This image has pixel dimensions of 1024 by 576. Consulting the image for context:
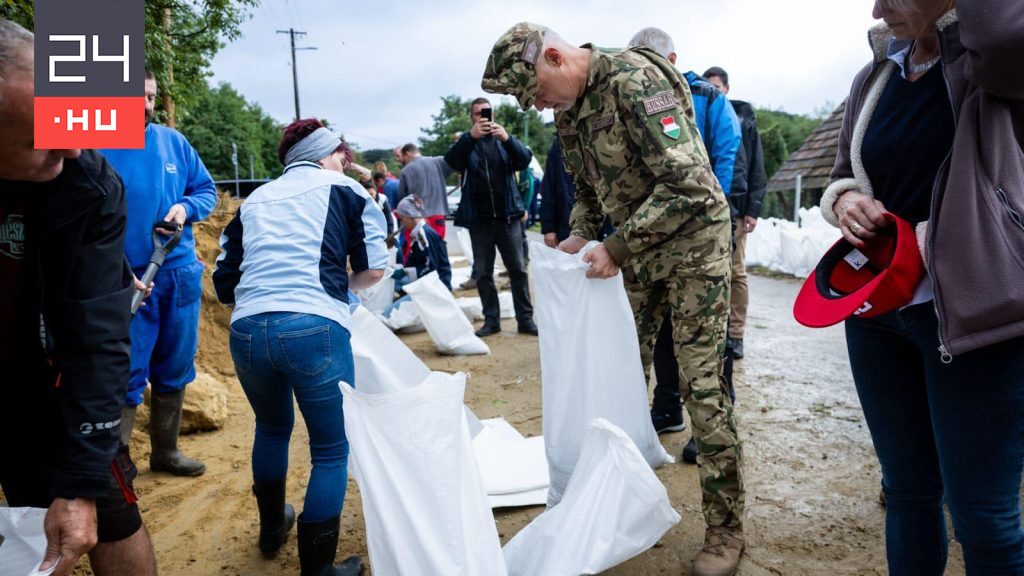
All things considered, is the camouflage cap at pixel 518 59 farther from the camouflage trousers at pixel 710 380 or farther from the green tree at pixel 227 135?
the green tree at pixel 227 135

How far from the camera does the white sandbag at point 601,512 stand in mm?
2094

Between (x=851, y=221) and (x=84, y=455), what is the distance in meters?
1.82

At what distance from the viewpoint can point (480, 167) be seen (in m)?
6.06

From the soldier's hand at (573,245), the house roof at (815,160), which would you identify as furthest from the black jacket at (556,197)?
the house roof at (815,160)

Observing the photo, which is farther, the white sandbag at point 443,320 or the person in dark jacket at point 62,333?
the white sandbag at point 443,320

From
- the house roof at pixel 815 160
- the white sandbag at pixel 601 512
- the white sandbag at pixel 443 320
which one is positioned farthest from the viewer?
the house roof at pixel 815 160

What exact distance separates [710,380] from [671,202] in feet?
2.10

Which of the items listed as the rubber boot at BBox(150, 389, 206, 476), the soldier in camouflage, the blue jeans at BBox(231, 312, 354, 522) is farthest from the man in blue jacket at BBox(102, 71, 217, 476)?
the soldier in camouflage

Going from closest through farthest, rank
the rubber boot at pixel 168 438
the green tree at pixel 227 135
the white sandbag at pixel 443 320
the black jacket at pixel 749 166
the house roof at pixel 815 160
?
the rubber boot at pixel 168 438 → the black jacket at pixel 749 166 → the white sandbag at pixel 443 320 → the house roof at pixel 815 160 → the green tree at pixel 227 135

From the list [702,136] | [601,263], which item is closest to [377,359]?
[601,263]

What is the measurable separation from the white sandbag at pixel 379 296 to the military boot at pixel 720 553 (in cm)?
484

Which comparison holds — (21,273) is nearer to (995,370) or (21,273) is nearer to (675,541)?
(995,370)

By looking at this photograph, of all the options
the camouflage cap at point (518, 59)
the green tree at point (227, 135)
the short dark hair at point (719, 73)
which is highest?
the green tree at point (227, 135)

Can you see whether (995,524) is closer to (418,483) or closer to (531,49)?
(418,483)
